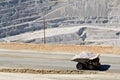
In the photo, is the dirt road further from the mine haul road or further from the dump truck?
the dump truck

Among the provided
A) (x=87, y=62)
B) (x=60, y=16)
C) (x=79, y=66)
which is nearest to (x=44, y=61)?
(x=79, y=66)

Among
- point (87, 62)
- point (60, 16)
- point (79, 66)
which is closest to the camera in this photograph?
point (87, 62)

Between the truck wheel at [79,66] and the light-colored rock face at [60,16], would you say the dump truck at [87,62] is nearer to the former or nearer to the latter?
the truck wheel at [79,66]

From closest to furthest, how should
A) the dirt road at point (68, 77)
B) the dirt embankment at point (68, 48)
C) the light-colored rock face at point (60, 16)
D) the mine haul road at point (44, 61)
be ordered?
the dirt road at point (68, 77) < the mine haul road at point (44, 61) < the dirt embankment at point (68, 48) < the light-colored rock face at point (60, 16)

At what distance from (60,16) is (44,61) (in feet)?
303

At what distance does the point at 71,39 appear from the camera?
343 feet

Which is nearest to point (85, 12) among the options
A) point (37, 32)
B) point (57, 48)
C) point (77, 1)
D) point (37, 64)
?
point (77, 1)

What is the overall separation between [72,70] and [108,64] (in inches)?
148

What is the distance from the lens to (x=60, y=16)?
12162 centimetres

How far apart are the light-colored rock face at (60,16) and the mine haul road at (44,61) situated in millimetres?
72128

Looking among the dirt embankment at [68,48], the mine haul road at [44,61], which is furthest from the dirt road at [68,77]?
the dirt embankment at [68,48]

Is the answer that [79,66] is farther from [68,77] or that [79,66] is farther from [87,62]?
[68,77]

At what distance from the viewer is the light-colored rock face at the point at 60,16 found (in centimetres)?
10825

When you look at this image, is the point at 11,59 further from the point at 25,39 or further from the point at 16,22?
the point at 16,22
